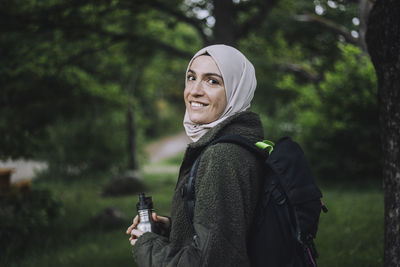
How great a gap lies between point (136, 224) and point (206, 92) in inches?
31.1

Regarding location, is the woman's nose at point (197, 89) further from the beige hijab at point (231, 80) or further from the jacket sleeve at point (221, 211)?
the jacket sleeve at point (221, 211)

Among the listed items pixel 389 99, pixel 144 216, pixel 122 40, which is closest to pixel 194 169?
pixel 144 216

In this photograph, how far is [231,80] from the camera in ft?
6.01

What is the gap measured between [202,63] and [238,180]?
691mm

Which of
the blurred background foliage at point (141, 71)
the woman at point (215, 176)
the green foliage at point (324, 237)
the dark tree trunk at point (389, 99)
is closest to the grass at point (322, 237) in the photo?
the green foliage at point (324, 237)

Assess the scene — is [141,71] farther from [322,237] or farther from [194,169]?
[194,169]

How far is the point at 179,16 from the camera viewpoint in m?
7.48

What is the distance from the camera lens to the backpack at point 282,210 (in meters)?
1.53

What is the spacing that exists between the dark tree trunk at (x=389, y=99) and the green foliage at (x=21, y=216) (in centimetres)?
442

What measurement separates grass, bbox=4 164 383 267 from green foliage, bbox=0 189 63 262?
195 millimetres

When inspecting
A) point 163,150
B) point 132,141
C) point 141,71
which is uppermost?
point 141,71

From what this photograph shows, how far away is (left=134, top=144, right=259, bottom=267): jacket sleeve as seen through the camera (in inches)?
56.8

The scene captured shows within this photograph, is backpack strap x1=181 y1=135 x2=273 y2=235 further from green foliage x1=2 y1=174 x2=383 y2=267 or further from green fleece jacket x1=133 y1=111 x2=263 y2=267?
green foliage x1=2 y1=174 x2=383 y2=267

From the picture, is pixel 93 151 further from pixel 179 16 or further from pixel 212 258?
pixel 212 258
